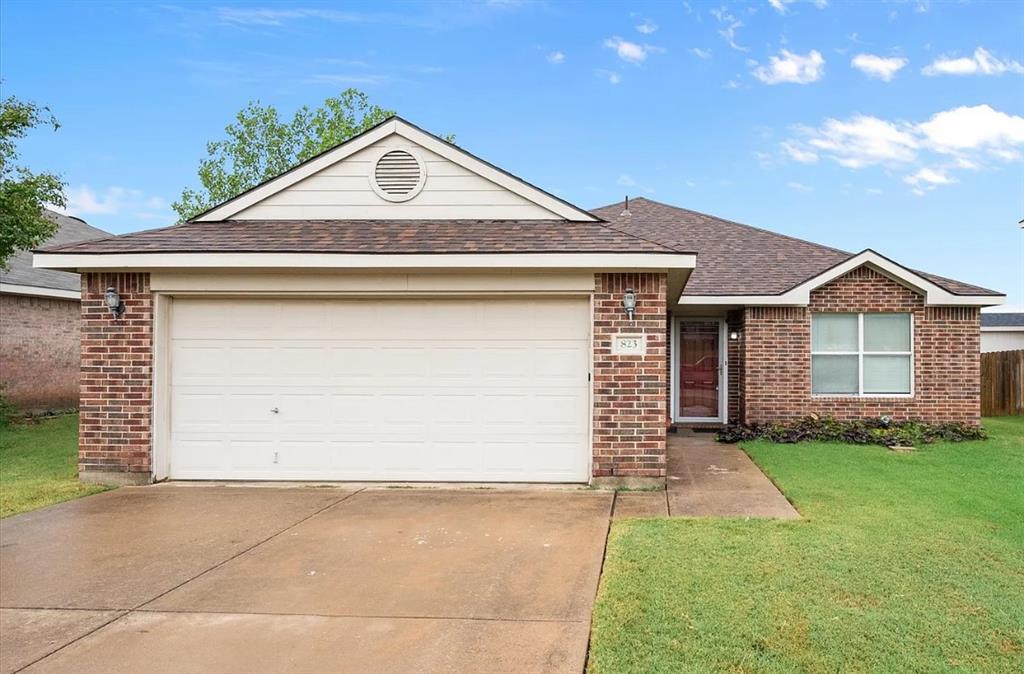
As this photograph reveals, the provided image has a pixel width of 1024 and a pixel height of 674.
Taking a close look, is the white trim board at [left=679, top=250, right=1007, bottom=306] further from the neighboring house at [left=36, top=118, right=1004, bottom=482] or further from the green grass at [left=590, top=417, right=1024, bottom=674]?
the green grass at [left=590, top=417, right=1024, bottom=674]

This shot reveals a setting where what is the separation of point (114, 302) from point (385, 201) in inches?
140

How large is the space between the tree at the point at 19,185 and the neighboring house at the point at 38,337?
2.71 m

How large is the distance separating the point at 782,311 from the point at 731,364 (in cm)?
170

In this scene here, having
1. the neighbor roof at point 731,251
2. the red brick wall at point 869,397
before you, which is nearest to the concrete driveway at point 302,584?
the red brick wall at point 869,397

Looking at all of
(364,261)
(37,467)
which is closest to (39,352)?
(37,467)

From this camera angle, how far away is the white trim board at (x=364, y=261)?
7.59 m

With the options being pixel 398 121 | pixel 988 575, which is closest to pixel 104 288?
pixel 398 121

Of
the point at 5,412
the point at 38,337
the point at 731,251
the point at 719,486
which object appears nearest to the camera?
the point at 719,486

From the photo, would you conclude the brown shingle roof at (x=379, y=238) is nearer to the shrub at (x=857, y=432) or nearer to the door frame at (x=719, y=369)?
the shrub at (x=857, y=432)

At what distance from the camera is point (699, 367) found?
48.4 feet

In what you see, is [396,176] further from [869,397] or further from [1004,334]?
[1004,334]

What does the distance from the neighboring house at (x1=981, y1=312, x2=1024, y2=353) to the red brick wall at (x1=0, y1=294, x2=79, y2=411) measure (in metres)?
32.3

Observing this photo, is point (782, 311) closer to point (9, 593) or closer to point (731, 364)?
point (731, 364)

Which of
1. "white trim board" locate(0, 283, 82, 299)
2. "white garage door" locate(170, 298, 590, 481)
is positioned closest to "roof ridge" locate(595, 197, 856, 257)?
"white garage door" locate(170, 298, 590, 481)
